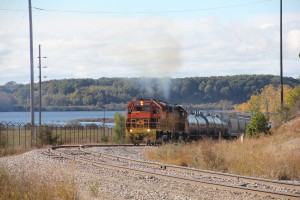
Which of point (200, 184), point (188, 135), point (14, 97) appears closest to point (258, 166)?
point (200, 184)

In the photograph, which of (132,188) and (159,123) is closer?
(132,188)

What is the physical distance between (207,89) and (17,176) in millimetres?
102878

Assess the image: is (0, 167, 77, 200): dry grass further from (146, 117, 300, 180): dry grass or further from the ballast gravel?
(146, 117, 300, 180): dry grass

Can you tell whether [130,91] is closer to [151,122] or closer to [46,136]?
[46,136]

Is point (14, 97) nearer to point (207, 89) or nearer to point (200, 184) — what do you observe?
point (207, 89)

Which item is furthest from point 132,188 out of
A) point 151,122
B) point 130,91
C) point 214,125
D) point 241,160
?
point 130,91

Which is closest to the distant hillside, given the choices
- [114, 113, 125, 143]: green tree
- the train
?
[114, 113, 125, 143]: green tree

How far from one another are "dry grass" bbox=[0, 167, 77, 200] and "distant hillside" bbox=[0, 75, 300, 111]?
3656cm

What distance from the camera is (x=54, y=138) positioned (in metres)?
40.5

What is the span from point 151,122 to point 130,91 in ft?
282

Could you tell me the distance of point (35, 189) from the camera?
11.8 m

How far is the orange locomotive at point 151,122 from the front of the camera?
120 ft

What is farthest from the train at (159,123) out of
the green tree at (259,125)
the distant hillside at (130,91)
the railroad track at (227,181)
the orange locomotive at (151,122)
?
the railroad track at (227,181)

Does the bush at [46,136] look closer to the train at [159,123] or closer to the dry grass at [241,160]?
the train at [159,123]
